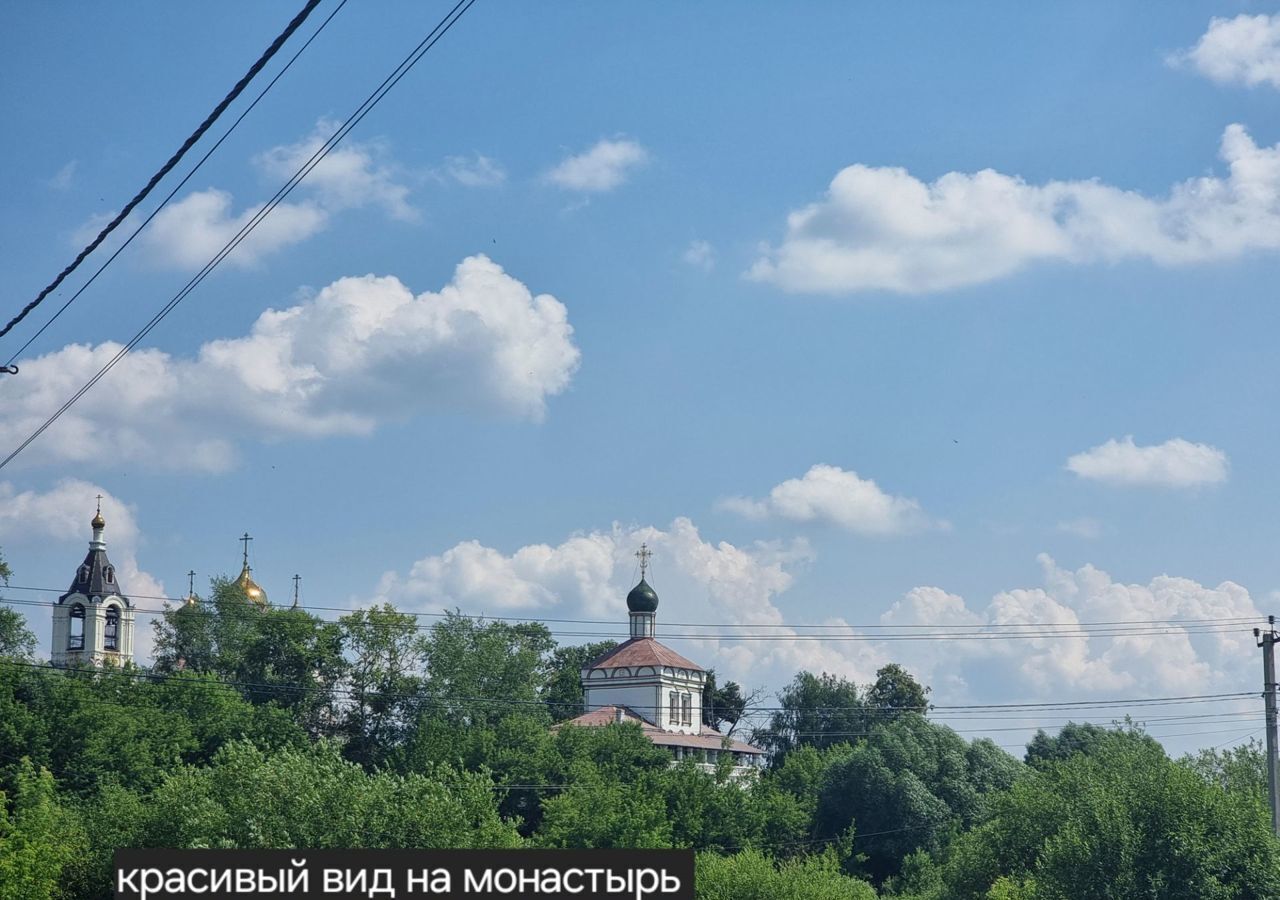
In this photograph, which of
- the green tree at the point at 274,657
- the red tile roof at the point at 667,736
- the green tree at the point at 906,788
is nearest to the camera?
the green tree at the point at 906,788

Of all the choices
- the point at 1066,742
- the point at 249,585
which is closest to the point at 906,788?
the point at 1066,742

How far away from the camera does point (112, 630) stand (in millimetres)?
103812

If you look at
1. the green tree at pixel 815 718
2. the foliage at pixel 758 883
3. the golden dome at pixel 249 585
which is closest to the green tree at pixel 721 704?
the green tree at pixel 815 718

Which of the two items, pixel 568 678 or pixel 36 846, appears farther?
pixel 568 678

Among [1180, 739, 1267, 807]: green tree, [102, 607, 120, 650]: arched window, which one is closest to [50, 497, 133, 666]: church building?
[102, 607, 120, 650]: arched window

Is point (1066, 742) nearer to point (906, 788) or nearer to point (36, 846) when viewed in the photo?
point (906, 788)

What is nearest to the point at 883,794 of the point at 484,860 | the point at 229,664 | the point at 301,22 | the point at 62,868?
the point at 229,664

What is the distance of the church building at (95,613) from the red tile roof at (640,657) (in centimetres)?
3177

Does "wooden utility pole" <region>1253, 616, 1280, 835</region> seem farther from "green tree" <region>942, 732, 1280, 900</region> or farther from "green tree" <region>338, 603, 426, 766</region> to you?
"green tree" <region>338, 603, 426, 766</region>

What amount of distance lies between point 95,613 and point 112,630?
222cm

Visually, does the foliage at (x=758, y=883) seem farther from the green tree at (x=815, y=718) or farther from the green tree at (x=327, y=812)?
the green tree at (x=815, y=718)

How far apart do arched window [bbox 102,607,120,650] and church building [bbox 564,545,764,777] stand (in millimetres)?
31739

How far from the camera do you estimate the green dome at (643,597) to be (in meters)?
103

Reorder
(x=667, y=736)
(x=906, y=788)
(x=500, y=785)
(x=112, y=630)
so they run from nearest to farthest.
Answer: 1. (x=500, y=785)
2. (x=906, y=788)
3. (x=667, y=736)
4. (x=112, y=630)
